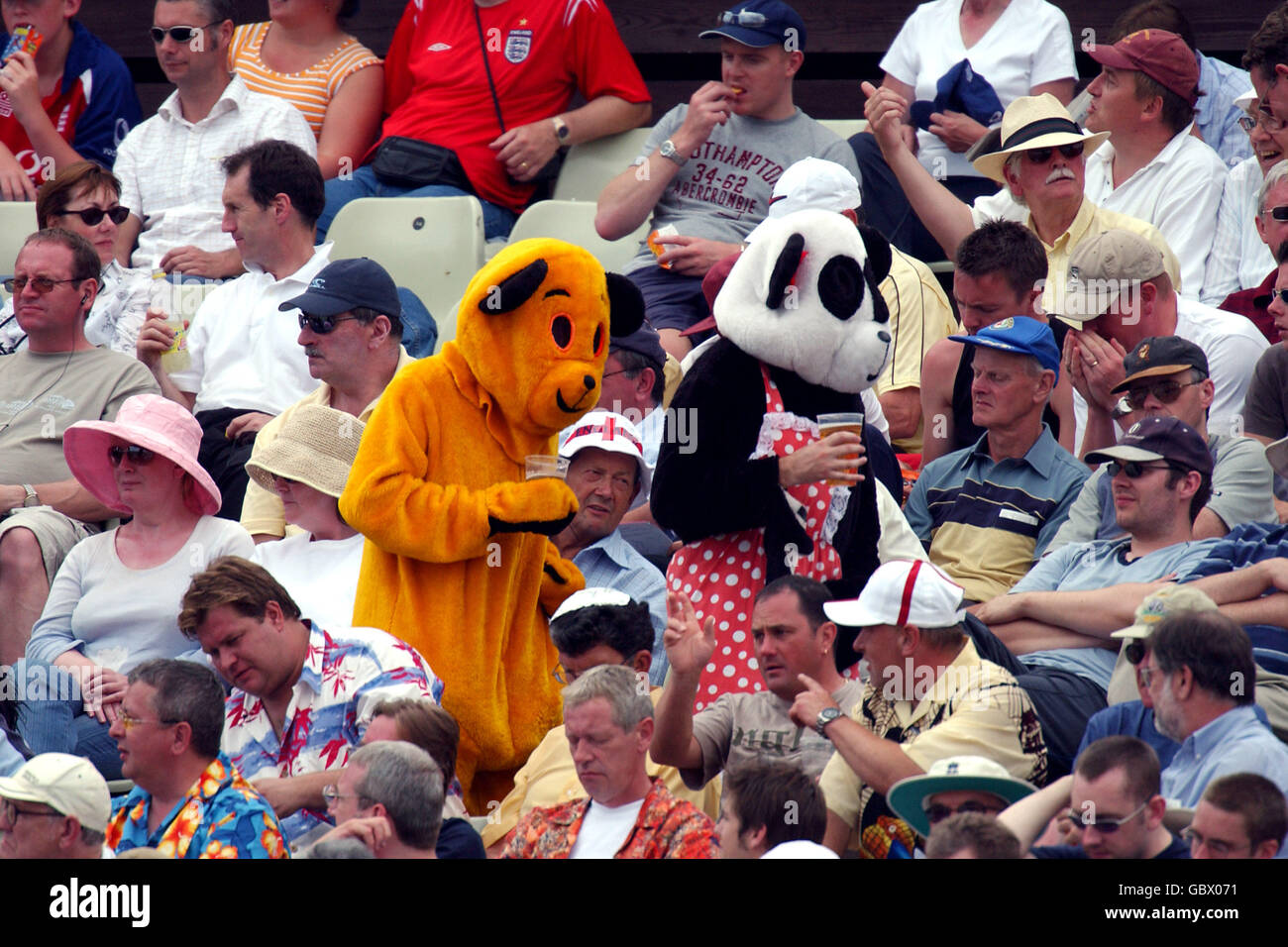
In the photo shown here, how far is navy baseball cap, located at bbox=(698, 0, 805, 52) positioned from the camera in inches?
246

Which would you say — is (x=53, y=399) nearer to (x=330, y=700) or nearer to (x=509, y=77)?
(x=330, y=700)

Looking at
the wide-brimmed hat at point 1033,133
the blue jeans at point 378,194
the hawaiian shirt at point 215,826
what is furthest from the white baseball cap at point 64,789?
the blue jeans at point 378,194

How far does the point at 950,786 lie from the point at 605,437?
1.90 metres

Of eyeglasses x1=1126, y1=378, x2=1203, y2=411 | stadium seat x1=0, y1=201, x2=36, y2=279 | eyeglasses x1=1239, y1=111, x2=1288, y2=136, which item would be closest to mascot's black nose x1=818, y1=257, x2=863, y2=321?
eyeglasses x1=1126, y1=378, x2=1203, y2=411

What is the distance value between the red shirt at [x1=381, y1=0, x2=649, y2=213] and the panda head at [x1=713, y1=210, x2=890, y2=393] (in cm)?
316

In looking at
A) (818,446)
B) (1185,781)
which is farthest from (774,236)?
(1185,781)

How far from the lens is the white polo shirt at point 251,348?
581 cm

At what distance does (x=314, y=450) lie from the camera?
15.6 ft

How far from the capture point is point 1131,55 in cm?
605

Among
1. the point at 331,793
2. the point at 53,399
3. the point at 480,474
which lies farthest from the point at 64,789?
the point at 53,399

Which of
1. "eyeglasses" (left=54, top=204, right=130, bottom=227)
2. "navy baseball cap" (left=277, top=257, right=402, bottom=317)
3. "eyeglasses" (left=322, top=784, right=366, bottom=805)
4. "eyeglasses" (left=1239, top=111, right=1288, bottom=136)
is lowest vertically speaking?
"eyeglasses" (left=54, top=204, right=130, bottom=227)

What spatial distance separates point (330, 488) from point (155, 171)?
2812 millimetres

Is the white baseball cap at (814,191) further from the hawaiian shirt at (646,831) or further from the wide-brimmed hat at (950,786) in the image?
the wide-brimmed hat at (950,786)

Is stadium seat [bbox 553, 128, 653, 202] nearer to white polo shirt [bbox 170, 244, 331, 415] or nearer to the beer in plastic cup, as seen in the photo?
white polo shirt [bbox 170, 244, 331, 415]
